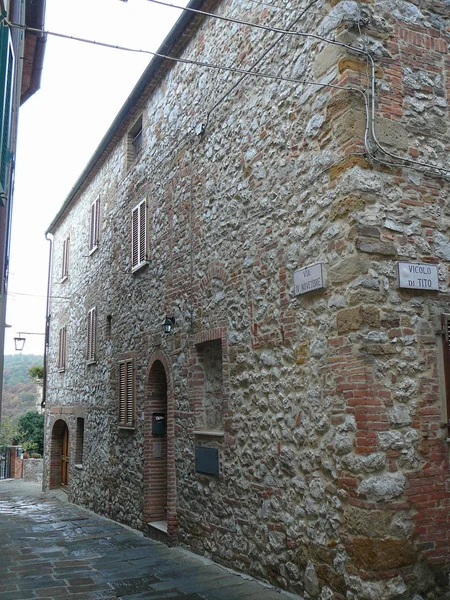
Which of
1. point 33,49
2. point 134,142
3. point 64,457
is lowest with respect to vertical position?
point 64,457

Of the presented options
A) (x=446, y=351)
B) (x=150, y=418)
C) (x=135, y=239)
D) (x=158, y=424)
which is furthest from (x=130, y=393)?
(x=446, y=351)

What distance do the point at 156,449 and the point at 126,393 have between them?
4.94 ft

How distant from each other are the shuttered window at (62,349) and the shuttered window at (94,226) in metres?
3.77

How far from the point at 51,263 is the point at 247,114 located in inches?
544

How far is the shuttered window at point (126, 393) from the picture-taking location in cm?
1044

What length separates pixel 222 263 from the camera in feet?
23.9

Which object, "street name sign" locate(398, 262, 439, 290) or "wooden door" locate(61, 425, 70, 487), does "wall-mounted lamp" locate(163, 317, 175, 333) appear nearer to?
"street name sign" locate(398, 262, 439, 290)

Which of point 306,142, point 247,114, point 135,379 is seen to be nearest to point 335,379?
point 306,142

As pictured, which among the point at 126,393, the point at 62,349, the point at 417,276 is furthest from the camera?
the point at 62,349

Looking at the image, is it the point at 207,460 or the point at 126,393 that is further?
the point at 126,393

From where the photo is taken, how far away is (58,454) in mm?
17719

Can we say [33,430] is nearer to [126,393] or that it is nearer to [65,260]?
[65,260]

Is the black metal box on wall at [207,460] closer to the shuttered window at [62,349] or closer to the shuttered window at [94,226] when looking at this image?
the shuttered window at [94,226]

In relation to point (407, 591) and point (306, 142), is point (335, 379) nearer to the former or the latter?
point (407, 591)
